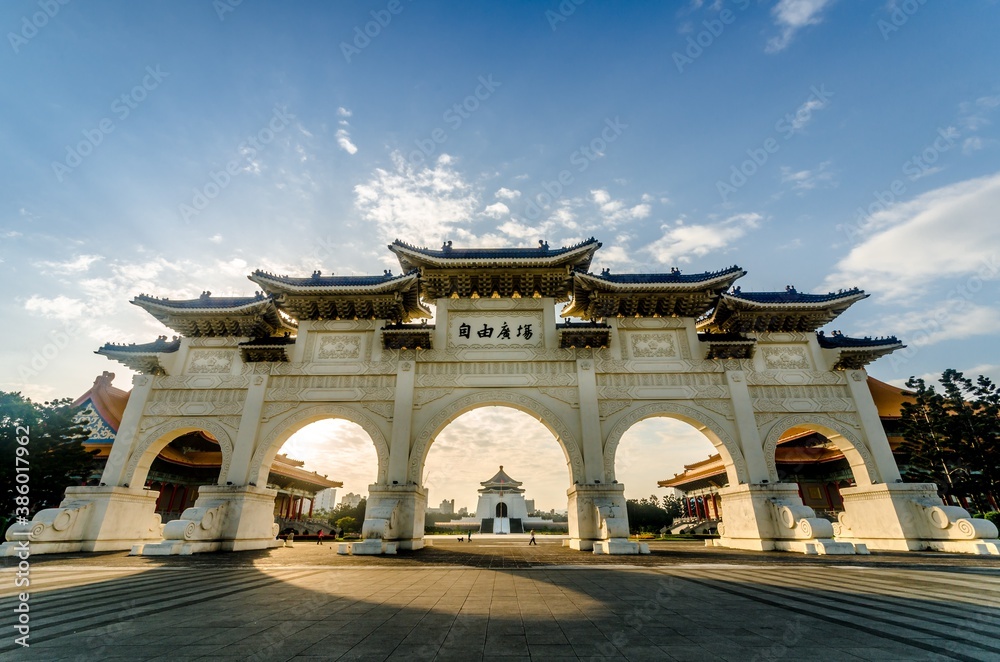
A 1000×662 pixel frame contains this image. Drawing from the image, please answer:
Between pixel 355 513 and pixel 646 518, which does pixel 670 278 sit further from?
pixel 355 513

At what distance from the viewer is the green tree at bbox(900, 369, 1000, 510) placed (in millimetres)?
15234

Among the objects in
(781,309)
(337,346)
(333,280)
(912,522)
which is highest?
(333,280)

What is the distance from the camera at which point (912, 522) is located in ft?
43.9

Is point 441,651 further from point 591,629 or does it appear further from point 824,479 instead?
point 824,479

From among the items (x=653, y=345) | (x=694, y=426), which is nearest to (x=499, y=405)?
(x=653, y=345)

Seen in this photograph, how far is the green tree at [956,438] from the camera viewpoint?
600 inches

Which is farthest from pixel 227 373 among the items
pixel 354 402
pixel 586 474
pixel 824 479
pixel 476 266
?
pixel 824 479

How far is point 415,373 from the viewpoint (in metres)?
15.5

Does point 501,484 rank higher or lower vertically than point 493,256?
lower

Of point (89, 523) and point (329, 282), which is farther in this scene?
point (329, 282)

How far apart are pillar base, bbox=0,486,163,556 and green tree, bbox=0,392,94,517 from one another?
2726mm

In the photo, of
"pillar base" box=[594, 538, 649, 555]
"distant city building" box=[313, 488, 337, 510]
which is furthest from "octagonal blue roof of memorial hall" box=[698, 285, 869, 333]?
"distant city building" box=[313, 488, 337, 510]

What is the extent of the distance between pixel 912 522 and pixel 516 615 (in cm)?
1601

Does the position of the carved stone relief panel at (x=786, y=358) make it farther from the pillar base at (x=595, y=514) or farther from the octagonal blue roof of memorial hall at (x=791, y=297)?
the pillar base at (x=595, y=514)
